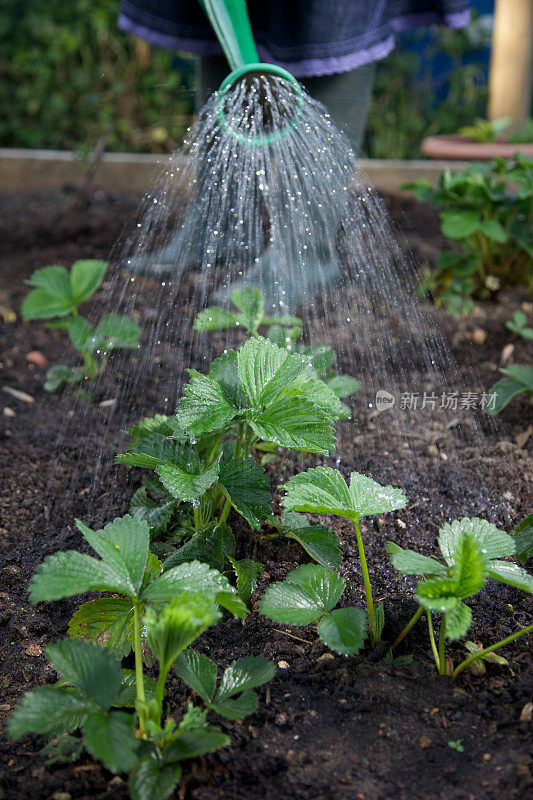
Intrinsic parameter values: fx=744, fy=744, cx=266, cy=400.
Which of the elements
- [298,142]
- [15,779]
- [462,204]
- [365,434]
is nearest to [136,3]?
[298,142]

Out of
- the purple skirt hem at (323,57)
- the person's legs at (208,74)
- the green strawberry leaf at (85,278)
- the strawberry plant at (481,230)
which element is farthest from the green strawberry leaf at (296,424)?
the person's legs at (208,74)

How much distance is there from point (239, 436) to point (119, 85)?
389 centimetres

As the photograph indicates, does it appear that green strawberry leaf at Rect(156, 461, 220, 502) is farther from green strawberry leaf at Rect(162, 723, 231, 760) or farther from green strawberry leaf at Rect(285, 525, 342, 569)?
green strawberry leaf at Rect(162, 723, 231, 760)

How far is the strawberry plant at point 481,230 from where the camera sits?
7.60 feet

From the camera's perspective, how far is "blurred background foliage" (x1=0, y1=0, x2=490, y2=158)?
4562mm

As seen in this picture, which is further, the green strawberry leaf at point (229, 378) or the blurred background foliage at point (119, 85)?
the blurred background foliage at point (119, 85)

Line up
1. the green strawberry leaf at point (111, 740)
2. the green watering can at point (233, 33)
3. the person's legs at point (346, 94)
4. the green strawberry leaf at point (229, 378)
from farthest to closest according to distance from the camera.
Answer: the person's legs at point (346, 94), the green watering can at point (233, 33), the green strawberry leaf at point (229, 378), the green strawberry leaf at point (111, 740)

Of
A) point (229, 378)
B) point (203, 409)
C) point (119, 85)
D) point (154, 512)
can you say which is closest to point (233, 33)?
point (229, 378)

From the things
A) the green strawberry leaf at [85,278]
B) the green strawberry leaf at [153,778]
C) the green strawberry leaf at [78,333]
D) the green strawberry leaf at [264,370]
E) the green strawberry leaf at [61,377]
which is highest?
→ the green strawberry leaf at [264,370]

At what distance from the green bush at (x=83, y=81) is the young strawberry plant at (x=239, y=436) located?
12.2 ft

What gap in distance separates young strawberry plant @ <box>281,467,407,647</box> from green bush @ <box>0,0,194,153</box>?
3.91 meters

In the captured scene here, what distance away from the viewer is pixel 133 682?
3.57 ft

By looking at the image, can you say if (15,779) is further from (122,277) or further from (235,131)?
(122,277)

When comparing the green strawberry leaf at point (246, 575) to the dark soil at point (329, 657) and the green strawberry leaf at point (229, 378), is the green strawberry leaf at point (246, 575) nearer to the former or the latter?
the dark soil at point (329, 657)
